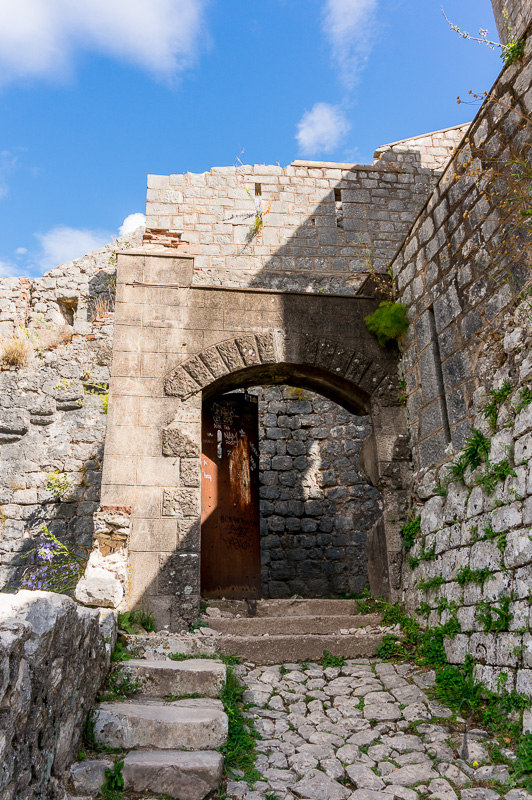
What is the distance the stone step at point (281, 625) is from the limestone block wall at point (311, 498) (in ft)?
10.6

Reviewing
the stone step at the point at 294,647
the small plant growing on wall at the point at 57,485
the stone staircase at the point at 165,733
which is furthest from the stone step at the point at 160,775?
the small plant growing on wall at the point at 57,485

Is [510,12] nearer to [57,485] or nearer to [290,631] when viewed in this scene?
[290,631]

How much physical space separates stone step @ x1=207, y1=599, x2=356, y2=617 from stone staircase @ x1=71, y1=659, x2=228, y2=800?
1.67 m

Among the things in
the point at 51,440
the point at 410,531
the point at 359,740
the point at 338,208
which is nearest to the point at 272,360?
the point at 410,531

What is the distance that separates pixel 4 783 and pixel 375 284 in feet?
16.7

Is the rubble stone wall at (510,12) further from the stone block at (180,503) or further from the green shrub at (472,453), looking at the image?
the stone block at (180,503)

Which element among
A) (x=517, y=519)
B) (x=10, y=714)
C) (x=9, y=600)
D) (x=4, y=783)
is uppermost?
(x=517, y=519)

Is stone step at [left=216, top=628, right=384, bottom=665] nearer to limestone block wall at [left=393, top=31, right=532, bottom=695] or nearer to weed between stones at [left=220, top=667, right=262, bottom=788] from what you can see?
weed between stones at [left=220, top=667, right=262, bottom=788]

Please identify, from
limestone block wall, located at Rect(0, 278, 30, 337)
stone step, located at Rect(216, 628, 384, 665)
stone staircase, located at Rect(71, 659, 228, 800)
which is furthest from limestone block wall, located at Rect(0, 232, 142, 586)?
stone staircase, located at Rect(71, 659, 228, 800)

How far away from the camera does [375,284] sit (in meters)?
5.98

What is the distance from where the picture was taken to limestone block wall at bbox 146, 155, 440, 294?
9117 mm

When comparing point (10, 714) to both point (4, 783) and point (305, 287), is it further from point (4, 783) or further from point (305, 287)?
point (305, 287)

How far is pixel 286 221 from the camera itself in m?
9.33

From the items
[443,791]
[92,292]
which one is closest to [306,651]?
[443,791]
